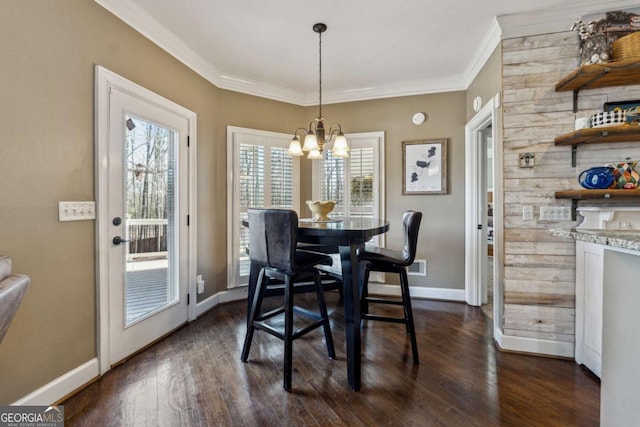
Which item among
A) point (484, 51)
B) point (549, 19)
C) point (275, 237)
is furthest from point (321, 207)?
point (549, 19)

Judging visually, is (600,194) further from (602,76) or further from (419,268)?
(419,268)

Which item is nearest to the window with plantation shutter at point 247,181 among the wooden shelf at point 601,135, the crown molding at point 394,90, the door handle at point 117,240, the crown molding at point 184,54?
the crown molding at point 184,54

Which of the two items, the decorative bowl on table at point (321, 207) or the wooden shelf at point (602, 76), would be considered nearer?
the wooden shelf at point (602, 76)

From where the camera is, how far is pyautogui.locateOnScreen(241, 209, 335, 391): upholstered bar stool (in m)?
1.81

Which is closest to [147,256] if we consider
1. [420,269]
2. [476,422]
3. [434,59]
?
[476,422]

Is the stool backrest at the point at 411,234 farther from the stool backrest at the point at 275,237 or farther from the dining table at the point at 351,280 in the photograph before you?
the stool backrest at the point at 275,237

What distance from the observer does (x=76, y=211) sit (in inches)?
71.0

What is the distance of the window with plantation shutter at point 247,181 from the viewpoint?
3441mm

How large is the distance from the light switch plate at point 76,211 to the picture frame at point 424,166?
3.07m

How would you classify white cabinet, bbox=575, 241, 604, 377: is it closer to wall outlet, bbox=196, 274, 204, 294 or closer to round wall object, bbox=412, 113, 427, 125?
round wall object, bbox=412, 113, 427, 125

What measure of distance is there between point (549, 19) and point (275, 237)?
2.62 meters

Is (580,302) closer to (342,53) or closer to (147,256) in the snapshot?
(342,53)

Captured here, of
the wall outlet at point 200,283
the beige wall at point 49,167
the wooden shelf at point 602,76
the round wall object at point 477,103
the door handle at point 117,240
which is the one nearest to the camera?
the beige wall at point 49,167

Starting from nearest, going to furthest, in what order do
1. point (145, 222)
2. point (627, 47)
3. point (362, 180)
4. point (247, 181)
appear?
point (627, 47), point (145, 222), point (247, 181), point (362, 180)
